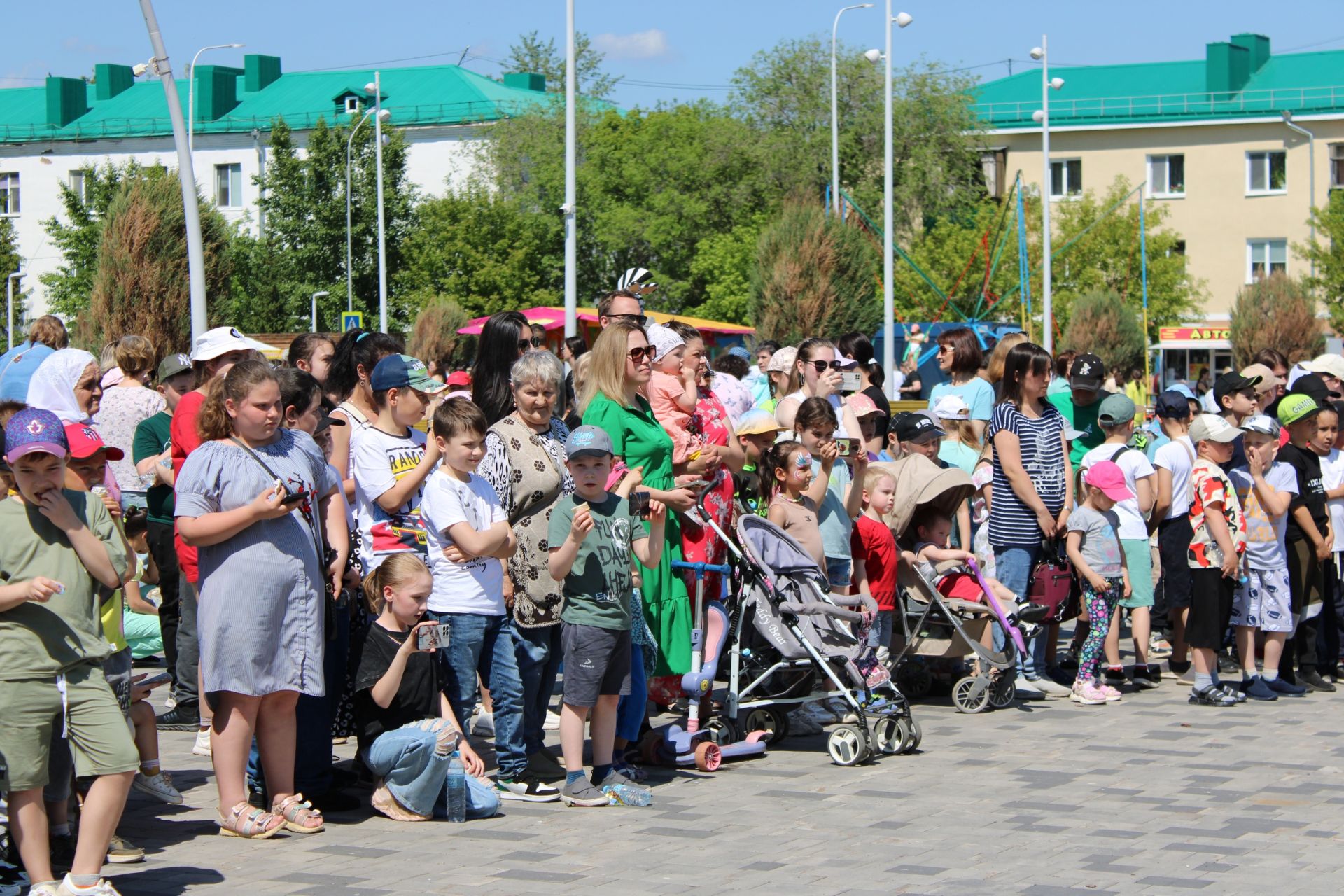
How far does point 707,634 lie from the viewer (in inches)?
320

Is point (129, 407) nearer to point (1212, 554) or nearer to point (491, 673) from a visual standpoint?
point (491, 673)

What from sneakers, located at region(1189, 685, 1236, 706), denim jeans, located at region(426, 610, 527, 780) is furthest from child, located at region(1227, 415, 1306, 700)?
denim jeans, located at region(426, 610, 527, 780)

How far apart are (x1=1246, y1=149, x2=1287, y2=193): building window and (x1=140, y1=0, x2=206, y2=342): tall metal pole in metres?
54.4

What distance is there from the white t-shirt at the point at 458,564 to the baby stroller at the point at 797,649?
1.51 meters

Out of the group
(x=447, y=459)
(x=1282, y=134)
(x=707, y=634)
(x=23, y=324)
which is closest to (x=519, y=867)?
(x=447, y=459)

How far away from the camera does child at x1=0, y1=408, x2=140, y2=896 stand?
5.28 metres

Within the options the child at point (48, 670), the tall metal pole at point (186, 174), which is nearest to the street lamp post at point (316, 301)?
the tall metal pole at point (186, 174)

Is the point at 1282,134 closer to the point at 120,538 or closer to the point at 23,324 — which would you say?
the point at 23,324

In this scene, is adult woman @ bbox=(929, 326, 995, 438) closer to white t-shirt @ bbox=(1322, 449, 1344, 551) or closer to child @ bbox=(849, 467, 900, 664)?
white t-shirt @ bbox=(1322, 449, 1344, 551)

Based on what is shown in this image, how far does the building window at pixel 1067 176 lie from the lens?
65.4 meters

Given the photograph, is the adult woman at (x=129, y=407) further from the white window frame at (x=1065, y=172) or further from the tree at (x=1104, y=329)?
the white window frame at (x=1065, y=172)

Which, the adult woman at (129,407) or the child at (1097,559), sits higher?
the adult woman at (129,407)

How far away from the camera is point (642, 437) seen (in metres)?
7.61

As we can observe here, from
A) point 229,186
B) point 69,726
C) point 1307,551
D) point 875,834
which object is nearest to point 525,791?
point 875,834
